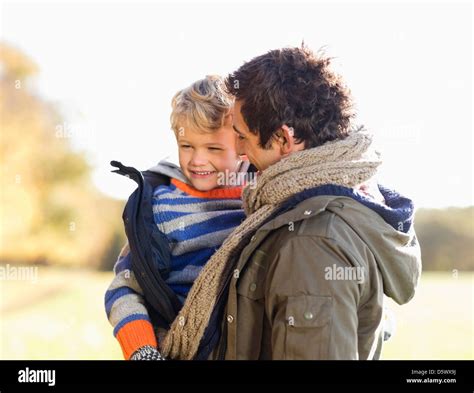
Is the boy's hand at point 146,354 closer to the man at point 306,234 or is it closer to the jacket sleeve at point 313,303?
the man at point 306,234

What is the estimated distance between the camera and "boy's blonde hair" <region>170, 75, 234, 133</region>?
9.58 ft

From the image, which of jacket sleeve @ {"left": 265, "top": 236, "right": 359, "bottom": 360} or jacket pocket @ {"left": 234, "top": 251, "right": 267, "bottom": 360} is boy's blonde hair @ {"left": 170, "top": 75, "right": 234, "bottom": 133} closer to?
jacket pocket @ {"left": 234, "top": 251, "right": 267, "bottom": 360}

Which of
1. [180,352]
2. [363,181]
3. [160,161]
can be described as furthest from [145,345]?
[363,181]

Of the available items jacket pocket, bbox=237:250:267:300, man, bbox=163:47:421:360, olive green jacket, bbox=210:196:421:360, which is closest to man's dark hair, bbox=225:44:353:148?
man, bbox=163:47:421:360

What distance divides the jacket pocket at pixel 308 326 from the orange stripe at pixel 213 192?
921 millimetres

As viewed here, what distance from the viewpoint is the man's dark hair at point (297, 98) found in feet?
7.92

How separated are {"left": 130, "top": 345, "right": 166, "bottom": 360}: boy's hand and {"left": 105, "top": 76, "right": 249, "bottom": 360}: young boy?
0.06 meters

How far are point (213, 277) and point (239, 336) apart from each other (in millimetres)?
267
